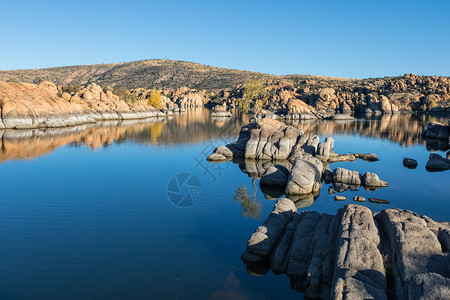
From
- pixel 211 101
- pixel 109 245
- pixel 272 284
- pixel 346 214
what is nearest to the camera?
pixel 272 284

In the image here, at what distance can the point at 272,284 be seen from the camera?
12.5m

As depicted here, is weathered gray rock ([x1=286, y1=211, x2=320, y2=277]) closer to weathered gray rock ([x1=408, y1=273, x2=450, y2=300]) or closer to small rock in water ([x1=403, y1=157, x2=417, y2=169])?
weathered gray rock ([x1=408, y1=273, x2=450, y2=300])

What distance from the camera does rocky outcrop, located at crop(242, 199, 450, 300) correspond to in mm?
9172

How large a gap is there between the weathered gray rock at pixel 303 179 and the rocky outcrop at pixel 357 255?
8.21m

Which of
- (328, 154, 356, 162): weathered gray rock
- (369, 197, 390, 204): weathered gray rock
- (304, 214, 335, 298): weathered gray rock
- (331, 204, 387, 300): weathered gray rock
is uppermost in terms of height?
(331, 204, 387, 300): weathered gray rock

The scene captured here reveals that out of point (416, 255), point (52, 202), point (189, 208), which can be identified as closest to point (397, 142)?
point (189, 208)

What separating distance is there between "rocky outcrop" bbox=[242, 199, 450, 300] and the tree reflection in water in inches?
177

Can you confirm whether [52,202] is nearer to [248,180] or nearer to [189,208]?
[189,208]

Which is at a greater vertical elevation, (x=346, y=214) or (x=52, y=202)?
(x=346, y=214)

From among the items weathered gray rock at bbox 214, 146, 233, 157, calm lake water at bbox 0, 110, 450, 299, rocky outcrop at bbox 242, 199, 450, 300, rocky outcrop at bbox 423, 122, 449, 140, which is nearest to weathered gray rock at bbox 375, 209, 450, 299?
rocky outcrop at bbox 242, 199, 450, 300

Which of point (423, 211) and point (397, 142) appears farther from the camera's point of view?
point (397, 142)

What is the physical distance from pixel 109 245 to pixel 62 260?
7.13 feet

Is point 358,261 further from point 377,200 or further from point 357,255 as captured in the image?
point 377,200

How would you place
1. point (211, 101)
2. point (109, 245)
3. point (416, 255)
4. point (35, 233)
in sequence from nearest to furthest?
point (416, 255), point (109, 245), point (35, 233), point (211, 101)
